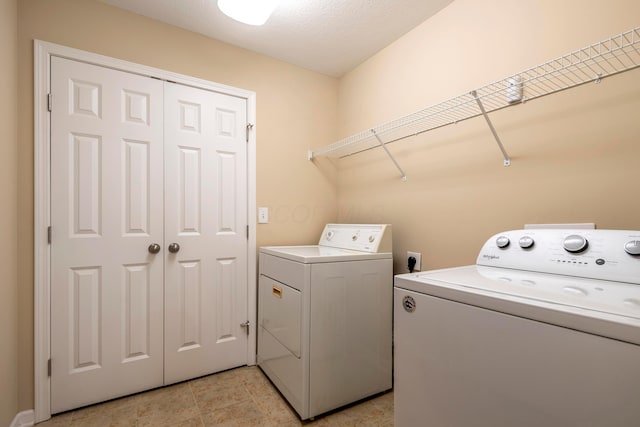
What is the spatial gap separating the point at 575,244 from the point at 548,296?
1.35 ft

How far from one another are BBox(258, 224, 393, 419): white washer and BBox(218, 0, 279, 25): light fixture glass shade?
1.32 m

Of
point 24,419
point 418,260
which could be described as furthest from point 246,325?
point 418,260

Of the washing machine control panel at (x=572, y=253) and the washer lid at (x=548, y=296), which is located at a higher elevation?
the washing machine control panel at (x=572, y=253)

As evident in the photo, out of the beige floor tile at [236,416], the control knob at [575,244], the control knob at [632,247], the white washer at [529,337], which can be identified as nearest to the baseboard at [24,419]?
the beige floor tile at [236,416]

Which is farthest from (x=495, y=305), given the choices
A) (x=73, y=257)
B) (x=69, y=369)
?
(x=69, y=369)

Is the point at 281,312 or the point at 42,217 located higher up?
the point at 42,217

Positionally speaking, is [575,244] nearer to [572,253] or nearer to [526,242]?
[572,253]

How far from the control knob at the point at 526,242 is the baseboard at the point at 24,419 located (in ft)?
8.26

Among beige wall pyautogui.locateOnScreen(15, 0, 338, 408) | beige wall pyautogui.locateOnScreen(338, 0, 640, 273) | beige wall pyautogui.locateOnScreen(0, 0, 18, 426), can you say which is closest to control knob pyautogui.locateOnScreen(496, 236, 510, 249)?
beige wall pyautogui.locateOnScreen(338, 0, 640, 273)

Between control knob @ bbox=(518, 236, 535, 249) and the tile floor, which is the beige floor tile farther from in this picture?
control knob @ bbox=(518, 236, 535, 249)

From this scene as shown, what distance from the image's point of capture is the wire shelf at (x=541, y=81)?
3.53ft

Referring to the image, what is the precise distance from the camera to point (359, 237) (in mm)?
2025

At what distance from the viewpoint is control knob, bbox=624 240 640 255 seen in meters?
0.88

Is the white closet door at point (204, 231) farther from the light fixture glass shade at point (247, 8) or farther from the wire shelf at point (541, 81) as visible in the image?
the wire shelf at point (541, 81)
